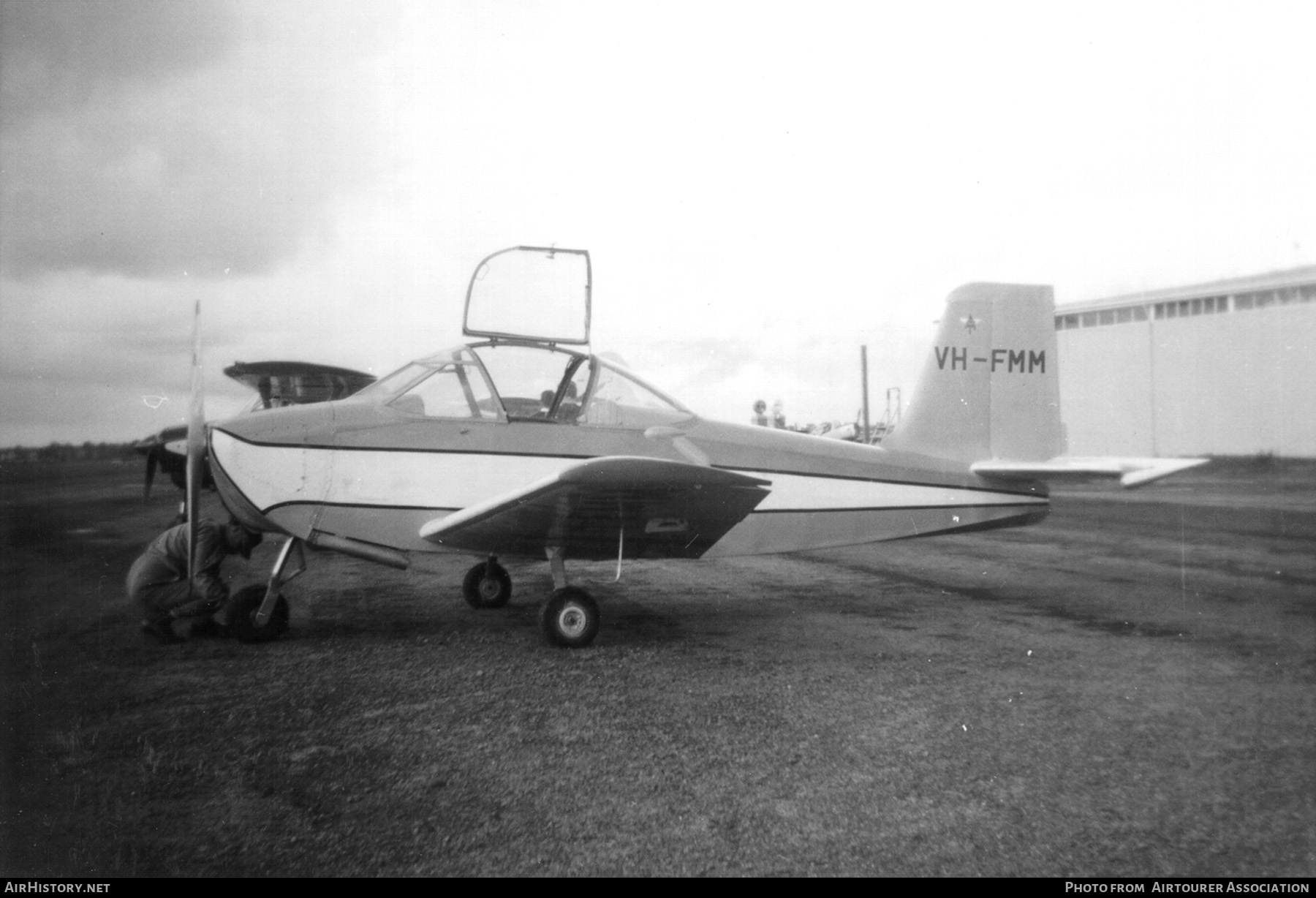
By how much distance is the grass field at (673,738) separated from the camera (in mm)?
2166

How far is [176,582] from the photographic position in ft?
15.6

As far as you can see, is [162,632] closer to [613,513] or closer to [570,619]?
[570,619]

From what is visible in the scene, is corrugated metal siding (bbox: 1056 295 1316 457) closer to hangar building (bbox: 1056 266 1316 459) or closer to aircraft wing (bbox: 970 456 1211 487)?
hangar building (bbox: 1056 266 1316 459)

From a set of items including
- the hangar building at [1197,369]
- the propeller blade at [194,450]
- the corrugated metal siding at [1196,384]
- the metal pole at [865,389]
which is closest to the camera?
the propeller blade at [194,450]

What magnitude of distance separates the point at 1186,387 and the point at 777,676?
1220 centimetres

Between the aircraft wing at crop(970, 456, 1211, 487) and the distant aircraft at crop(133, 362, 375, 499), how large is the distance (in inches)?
186

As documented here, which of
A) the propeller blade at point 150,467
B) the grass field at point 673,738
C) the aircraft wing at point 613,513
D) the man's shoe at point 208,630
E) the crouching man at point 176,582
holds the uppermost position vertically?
the propeller blade at point 150,467

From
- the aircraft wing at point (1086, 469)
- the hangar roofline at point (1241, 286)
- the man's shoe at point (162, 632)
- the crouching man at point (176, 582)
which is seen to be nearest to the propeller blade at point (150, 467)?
the crouching man at point (176, 582)

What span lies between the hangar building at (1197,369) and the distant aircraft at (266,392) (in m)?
7.61

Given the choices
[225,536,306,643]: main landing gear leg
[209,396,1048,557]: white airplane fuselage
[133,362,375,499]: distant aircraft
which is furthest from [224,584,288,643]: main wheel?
[133,362,375,499]: distant aircraft

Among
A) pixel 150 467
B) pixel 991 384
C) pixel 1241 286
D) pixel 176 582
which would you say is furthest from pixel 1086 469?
pixel 150 467

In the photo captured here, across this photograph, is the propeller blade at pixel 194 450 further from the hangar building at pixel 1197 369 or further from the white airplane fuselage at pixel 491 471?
the hangar building at pixel 1197 369

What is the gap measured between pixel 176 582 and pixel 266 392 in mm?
3313

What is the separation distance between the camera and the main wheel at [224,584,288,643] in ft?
15.3
